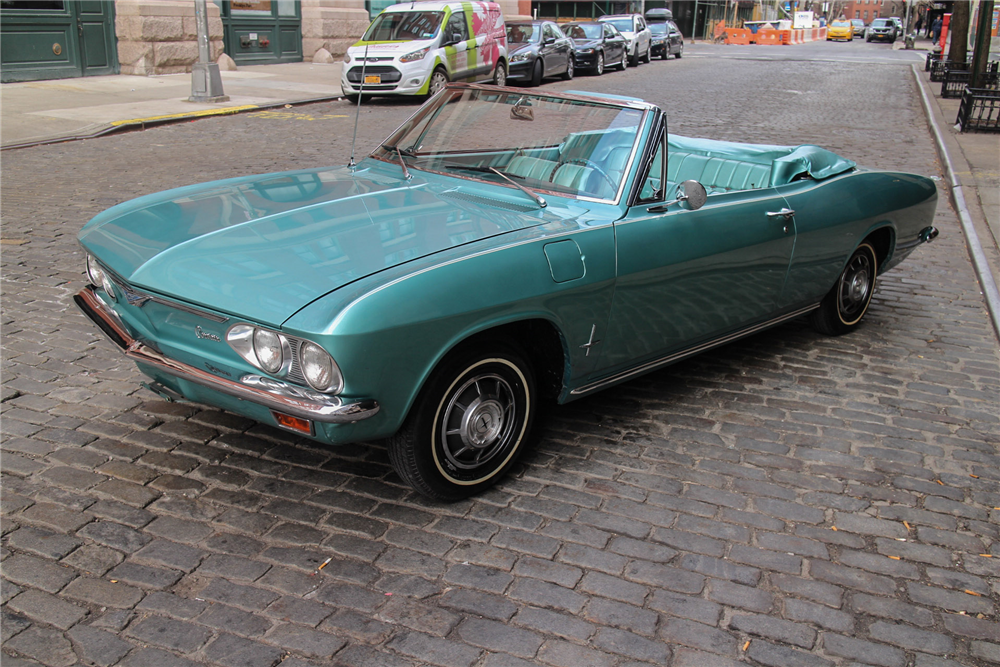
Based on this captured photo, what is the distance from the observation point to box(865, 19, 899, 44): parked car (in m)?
72.9

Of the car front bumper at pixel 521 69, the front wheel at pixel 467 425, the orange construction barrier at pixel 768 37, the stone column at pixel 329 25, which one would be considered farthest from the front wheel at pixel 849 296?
the orange construction barrier at pixel 768 37

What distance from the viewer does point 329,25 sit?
79.4ft

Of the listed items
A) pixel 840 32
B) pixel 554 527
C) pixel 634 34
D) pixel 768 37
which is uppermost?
pixel 840 32

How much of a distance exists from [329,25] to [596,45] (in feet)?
24.8

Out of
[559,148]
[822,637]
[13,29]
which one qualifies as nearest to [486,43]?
[13,29]

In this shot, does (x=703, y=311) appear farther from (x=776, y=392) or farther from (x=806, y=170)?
(x=806, y=170)

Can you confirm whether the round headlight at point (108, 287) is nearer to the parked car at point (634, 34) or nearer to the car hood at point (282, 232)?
the car hood at point (282, 232)

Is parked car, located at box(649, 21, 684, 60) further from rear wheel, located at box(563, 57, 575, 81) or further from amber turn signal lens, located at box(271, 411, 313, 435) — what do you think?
amber turn signal lens, located at box(271, 411, 313, 435)

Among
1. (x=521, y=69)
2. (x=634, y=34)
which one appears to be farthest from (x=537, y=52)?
(x=634, y=34)

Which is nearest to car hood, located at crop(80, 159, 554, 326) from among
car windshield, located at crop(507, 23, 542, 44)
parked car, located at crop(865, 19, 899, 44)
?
car windshield, located at crop(507, 23, 542, 44)

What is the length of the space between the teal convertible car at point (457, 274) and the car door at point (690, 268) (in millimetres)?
11

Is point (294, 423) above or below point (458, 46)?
below

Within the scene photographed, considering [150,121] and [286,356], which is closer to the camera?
[286,356]

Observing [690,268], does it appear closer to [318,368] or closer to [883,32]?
[318,368]
